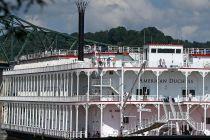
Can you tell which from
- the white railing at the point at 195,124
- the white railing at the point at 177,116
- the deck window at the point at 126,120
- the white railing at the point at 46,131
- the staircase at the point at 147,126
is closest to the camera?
the staircase at the point at 147,126

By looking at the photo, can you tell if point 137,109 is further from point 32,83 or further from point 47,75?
point 32,83

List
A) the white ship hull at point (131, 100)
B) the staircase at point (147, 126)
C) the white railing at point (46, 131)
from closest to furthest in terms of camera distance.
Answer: the staircase at point (147, 126) → the white ship hull at point (131, 100) → the white railing at point (46, 131)

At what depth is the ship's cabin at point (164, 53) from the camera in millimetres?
48125

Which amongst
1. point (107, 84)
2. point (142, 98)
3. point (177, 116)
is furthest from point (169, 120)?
point (107, 84)

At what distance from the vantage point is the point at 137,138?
131ft

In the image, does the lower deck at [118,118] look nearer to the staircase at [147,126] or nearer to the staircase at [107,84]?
the staircase at [147,126]

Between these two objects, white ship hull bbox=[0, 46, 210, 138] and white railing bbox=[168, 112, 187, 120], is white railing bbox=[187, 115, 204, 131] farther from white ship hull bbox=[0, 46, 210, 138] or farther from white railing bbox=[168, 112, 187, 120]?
white railing bbox=[168, 112, 187, 120]

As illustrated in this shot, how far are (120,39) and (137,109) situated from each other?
115560 mm

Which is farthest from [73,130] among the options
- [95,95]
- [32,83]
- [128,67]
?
[32,83]

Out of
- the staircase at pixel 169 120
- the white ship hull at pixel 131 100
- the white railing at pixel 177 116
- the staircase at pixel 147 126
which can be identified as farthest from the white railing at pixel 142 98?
the white railing at pixel 177 116

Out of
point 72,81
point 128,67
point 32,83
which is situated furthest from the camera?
point 32,83

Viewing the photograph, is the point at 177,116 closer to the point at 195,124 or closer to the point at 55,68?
the point at 195,124

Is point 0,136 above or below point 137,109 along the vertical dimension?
below

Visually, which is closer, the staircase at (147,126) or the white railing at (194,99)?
the staircase at (147,126)
